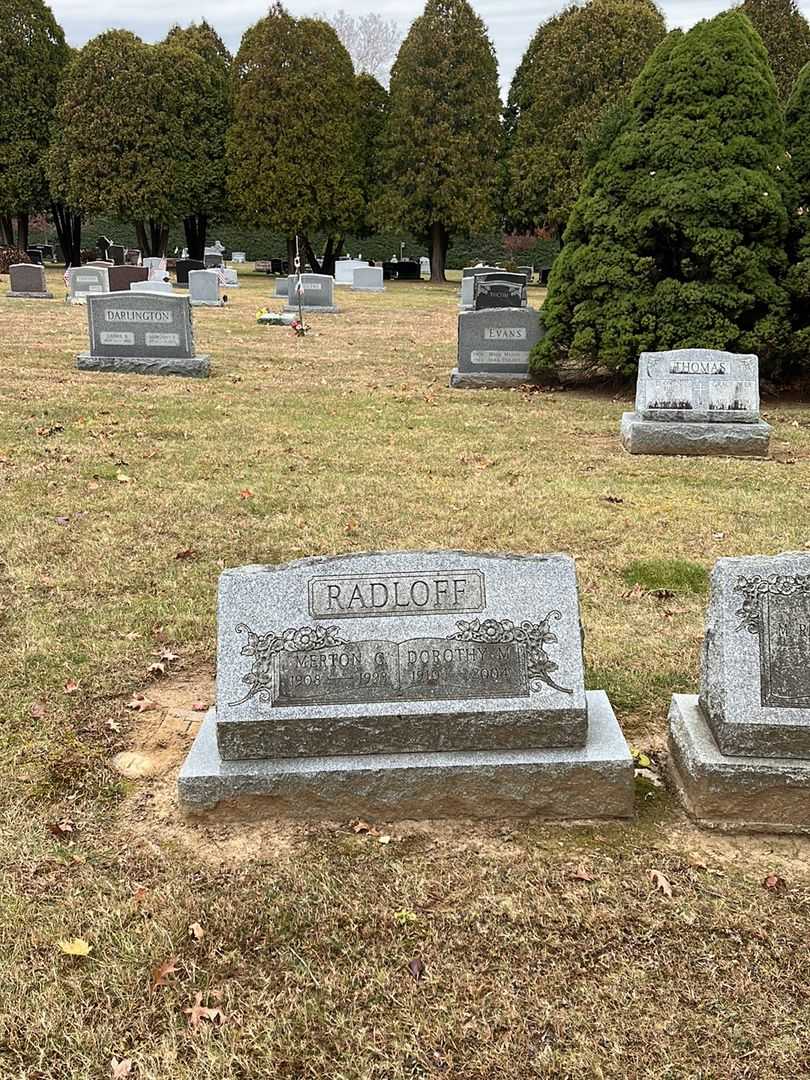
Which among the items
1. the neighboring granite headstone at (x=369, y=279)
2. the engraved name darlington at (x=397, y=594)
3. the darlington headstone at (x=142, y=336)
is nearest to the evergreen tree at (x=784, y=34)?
the neighboring granite headstone at (x=369, y=279)

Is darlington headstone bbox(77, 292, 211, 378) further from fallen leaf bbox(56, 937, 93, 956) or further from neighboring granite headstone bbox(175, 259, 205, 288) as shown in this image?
neighboring granite headstone bbox(175, 259, 205, 288)

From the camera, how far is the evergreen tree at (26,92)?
113 feet

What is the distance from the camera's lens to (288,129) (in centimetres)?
3638

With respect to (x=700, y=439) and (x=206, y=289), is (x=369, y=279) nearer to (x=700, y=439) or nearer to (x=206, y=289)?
(x=206, y=289)

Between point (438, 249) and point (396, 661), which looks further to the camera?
point (438, 249)

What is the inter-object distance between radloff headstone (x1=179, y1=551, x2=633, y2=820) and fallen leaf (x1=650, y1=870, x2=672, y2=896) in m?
0.32

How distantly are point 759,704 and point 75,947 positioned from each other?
8.17 feet

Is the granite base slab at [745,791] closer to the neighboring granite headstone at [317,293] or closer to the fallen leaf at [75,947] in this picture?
the fallen leaf at [75,947]

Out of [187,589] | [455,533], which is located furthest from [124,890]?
[455,533]

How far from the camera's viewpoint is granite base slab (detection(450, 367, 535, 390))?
42.9ft

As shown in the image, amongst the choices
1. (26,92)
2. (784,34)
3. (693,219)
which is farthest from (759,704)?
(784,34)

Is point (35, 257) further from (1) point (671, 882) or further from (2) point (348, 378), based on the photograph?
(1) point (671, 882)

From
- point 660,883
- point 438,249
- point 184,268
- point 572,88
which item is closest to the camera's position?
point 660,883

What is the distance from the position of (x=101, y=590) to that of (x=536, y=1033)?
153 inches
